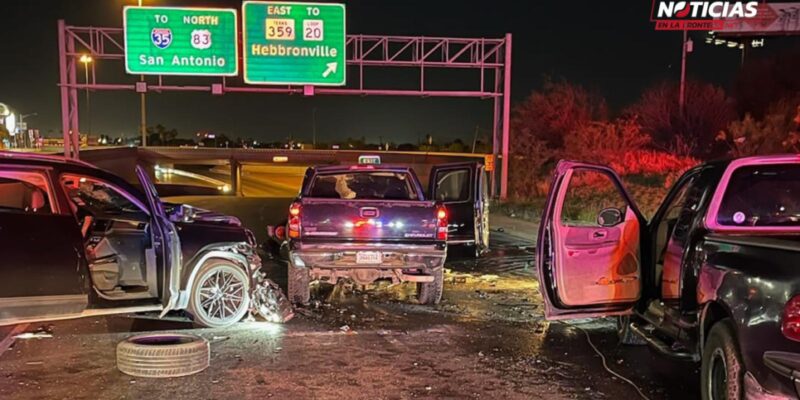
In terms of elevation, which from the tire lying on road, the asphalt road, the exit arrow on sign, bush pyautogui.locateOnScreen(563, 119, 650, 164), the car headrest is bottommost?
the asphalt road

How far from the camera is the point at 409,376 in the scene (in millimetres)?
5930

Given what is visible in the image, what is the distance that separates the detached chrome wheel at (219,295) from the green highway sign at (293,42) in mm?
17435

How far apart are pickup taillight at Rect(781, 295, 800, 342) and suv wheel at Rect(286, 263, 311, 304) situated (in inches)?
228

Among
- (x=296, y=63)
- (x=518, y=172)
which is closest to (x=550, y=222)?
(x=296, y=63)

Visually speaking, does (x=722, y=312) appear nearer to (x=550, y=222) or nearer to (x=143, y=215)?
(x=550, y=222)

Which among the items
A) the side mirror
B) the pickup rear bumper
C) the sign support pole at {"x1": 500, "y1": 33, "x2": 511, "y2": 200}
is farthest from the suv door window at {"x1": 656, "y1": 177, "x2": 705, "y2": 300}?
the sign support pole at {"x1": 500, "y1": 33, "x2": 511, "y2": 200}

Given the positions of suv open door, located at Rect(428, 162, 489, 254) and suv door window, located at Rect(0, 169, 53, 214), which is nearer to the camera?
suv door window, located at Rect(0, 169, 53, 214)

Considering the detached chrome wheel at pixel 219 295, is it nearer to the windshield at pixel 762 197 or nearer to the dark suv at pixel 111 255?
the dark suv at pixel 111 255

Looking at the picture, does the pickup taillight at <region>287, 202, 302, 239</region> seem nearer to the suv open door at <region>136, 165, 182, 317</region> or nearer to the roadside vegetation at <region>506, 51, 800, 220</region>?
the suv open door at <region>136, 165, 182, 317</region>

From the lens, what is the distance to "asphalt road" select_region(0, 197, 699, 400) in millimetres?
5527

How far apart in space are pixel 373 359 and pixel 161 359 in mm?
1844

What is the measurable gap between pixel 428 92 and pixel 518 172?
7.63 metres

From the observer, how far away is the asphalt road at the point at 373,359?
5.53 meters

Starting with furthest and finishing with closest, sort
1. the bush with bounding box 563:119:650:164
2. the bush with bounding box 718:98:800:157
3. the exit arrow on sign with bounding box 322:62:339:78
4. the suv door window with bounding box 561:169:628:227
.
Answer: the bush with bounding box 563:119:650:164, the bush with bounding box 718:98:800:157, the exit arrow on sign with bounding box 322:62:339:78, the suv door window with bounding box 561:169:628:227
